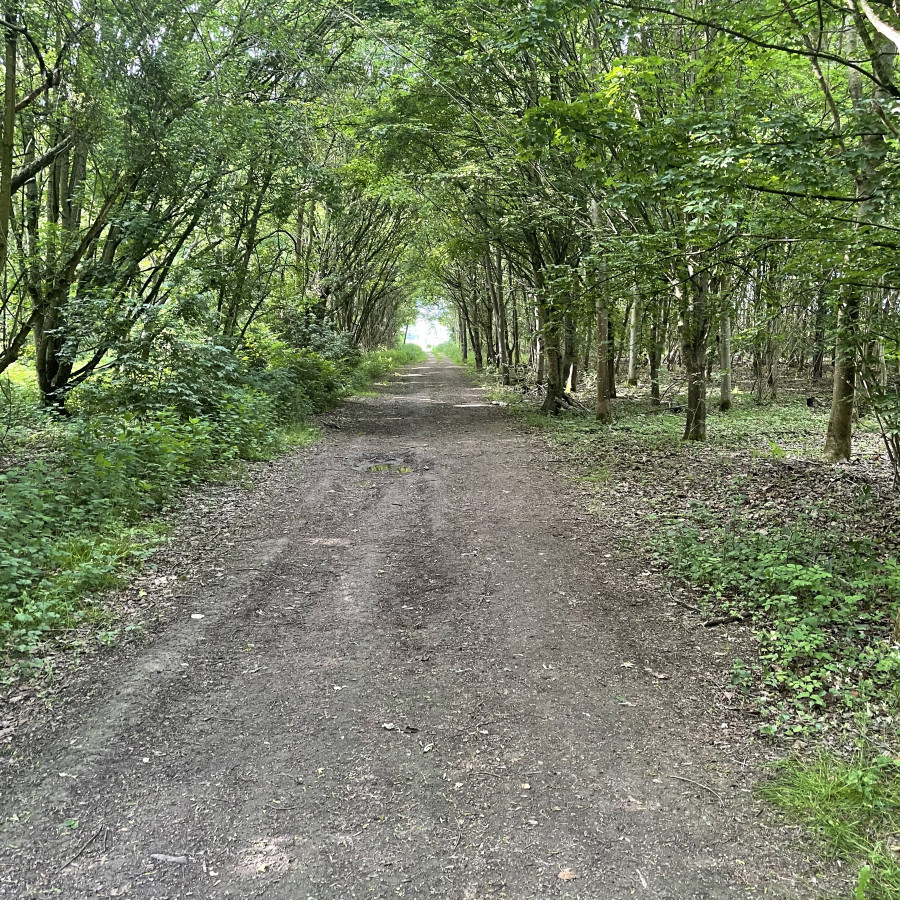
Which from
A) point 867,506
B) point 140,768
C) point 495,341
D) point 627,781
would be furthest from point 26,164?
point 495,341

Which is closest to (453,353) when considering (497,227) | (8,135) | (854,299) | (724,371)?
(497,227)

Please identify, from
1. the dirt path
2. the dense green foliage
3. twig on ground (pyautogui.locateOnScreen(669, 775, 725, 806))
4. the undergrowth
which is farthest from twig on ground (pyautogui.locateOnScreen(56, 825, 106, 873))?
the undergrowth

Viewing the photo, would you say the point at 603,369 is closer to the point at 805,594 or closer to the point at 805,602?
the point at 805,594

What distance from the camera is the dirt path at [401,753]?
2592 mm

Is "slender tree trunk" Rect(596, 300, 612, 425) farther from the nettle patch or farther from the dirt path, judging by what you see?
the dirt path

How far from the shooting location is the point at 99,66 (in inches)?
310

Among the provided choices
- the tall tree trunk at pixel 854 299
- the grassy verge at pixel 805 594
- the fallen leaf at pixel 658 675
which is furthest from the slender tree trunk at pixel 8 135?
the tall tree trunk at pixel 854 299

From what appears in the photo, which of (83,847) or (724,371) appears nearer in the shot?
(83,847)

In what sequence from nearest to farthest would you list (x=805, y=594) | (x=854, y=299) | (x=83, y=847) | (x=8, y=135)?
(x=83, y=847)
(x=805, y=594)
(x=8, y=135)
(x=854, y=299)

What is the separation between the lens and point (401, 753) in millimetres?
3328

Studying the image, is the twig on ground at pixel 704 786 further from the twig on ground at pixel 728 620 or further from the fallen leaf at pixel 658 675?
the twig on ground at pixel 728 620

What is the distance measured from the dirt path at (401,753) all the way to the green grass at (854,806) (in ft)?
0.66

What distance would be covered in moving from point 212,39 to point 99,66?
438 cm

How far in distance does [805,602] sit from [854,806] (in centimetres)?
212
